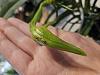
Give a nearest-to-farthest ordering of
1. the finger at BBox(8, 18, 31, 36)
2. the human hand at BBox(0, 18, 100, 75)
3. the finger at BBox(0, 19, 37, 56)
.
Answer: the human hand at BBox(0, 18, 100, 75), the finger at BBox(0, 19, 37, 56), the finger at BBox(8, 18, 31, 36)

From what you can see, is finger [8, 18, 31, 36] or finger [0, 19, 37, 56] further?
finger [8, 18, 31, 36]

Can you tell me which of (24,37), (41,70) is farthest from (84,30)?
(41,70)

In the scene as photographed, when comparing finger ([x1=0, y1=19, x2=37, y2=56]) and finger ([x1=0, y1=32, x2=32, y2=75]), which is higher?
finger ([x1=0, y1=19, x2=37, y2=56])

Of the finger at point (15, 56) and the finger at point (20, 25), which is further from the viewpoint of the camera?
the finger at point (20, 25)

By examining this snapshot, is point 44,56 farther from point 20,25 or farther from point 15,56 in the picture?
point 20,25

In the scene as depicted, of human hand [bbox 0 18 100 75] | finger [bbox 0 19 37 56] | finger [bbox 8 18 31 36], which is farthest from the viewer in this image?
finger [bbox 8 18 31 36]

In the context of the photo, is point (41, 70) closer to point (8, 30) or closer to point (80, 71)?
point (80, 71)
